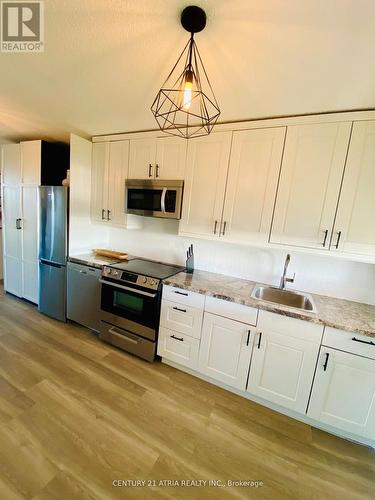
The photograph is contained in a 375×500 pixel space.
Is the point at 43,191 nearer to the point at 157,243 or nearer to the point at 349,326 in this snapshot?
the point at 157,243

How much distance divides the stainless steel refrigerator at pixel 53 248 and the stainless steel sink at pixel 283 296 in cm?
237

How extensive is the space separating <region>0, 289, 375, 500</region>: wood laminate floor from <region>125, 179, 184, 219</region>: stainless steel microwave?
164cm

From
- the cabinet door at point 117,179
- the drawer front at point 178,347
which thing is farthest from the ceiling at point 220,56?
the drawer front at point 178,347

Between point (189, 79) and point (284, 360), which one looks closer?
point (189, 79)

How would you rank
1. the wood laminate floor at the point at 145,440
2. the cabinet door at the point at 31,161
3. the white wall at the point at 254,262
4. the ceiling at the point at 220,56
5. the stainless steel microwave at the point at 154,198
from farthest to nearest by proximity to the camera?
the cabinet door at the point at 31,161 < the stainless steel microwave at the point at 154,198 < the white wall at the point at 254,262 < the wood laminate floor at the point at 145,440 < the ceiling at the point at 220,56

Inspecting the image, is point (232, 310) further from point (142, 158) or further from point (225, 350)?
point (142, 158)

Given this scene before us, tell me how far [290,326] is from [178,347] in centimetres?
108

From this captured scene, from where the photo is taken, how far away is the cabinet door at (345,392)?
1.51m

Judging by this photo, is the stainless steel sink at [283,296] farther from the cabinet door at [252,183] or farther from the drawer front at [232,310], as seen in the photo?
the cabinet door at [252,183]

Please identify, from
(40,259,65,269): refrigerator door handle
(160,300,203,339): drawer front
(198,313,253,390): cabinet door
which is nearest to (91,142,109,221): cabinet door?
(40,259,65,269): refrigerator door handle

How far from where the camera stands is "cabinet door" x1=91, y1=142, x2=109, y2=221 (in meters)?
2.74

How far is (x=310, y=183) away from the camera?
1.79 metres

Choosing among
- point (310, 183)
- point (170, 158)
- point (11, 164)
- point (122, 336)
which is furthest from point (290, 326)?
point (11, 164)

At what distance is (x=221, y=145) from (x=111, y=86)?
1034mm
